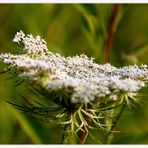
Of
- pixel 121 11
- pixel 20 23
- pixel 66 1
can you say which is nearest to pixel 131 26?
pixel 66 1

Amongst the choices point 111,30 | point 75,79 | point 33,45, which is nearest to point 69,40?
point 111,30

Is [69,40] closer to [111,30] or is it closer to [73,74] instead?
[111,30]

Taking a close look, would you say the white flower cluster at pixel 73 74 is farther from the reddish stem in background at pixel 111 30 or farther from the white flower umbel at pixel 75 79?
the reddish stem in background at pixel 111 30

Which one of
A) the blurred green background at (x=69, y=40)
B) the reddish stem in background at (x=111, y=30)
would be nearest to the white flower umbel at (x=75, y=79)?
the blurred green background at (x=69, y=40)

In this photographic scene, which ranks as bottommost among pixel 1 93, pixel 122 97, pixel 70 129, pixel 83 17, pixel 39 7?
pixel 70 129

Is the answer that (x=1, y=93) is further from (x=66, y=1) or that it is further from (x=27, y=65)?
(x=27, y=65)

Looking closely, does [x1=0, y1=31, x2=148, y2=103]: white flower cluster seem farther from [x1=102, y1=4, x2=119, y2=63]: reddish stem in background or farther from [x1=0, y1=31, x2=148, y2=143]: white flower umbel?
[x1=102, y1=4, x2=119, y2=63]: reddish stem in background
